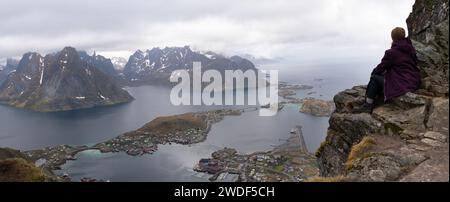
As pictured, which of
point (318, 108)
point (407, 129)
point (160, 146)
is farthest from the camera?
point (318, 108)

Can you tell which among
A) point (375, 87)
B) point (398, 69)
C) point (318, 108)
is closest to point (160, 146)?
point (318, 108)

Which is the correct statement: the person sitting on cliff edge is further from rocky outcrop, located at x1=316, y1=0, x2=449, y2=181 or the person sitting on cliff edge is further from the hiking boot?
the hiking boot

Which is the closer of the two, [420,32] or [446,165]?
[446,165]

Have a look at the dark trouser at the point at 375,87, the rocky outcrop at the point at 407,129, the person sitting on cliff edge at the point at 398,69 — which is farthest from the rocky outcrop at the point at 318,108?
the person sitting on cliff edge at the point at 398,69

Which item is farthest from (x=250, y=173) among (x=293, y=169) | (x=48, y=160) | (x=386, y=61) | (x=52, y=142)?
(x=52, y=142)

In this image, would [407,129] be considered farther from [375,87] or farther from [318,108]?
[318,108]
